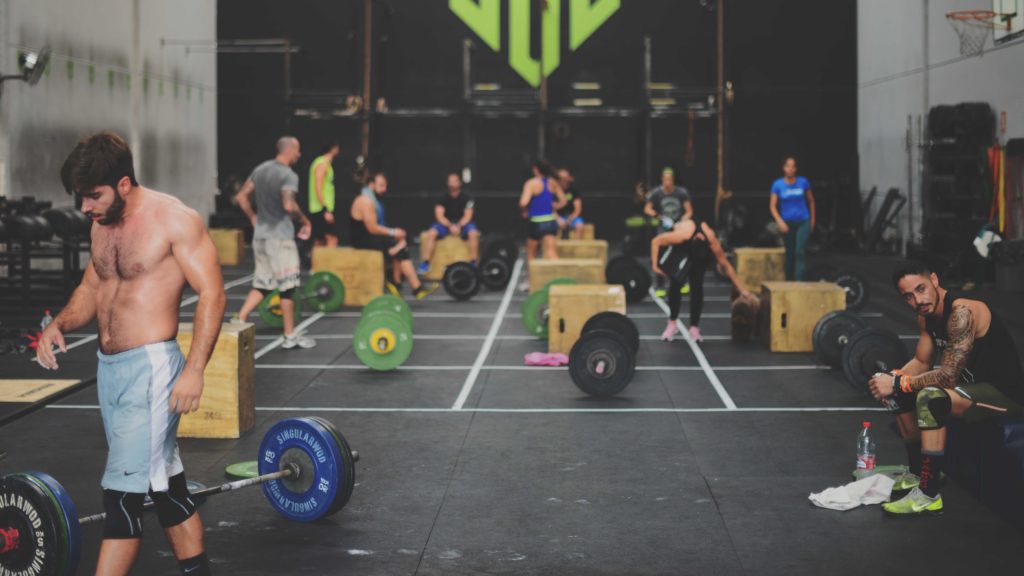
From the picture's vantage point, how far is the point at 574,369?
7754mm

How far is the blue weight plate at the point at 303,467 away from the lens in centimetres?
484

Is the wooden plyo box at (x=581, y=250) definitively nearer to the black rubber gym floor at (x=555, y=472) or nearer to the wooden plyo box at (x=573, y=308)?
the black rubber gym floor at (x=555, y=472)

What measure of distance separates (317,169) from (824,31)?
40.2 ft

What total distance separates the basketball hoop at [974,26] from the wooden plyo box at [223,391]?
10450mm

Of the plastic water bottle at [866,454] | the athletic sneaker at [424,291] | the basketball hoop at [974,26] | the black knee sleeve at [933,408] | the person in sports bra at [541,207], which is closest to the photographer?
the black knee sleeve at [933,408]

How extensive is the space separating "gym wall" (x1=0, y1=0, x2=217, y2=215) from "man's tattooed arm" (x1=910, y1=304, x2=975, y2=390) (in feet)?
35.9

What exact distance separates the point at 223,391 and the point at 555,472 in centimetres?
189

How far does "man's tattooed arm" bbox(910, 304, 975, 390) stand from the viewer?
5184 mm

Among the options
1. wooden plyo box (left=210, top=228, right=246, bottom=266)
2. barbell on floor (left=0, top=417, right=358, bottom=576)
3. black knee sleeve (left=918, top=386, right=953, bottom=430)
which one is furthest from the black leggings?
wooden plyo box (left=210, top=228, right=246, bottom=266)

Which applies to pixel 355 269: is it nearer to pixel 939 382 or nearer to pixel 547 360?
pixel 547 360

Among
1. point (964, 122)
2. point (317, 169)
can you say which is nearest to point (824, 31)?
point (964, 122)

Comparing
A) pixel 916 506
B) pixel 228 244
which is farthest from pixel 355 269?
pixel 916 506

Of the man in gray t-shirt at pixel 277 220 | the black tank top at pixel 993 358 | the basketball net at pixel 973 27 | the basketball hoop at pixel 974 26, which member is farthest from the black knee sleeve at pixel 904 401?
the basketball net at pixel 973 27

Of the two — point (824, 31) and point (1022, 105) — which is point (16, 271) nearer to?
point (1022, 105)
